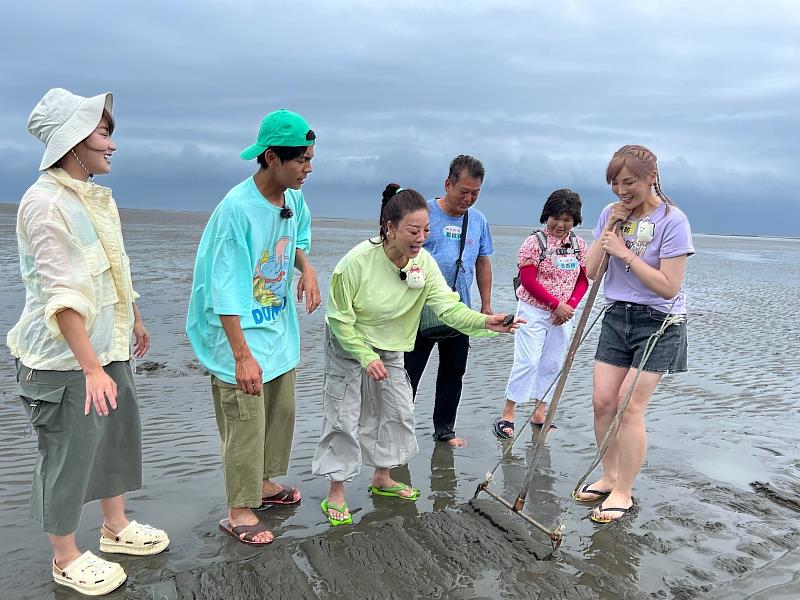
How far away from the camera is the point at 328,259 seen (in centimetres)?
2320

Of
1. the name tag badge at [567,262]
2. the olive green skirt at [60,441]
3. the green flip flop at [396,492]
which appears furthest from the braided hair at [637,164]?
the olive green skirt at [60,441]

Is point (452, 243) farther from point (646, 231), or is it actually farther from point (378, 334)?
point (646, 231)

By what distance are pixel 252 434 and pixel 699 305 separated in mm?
14173

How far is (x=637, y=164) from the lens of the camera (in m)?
3.88

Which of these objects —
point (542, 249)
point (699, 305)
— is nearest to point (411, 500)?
point (542, 249)

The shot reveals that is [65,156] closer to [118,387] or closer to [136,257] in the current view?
[118,387]

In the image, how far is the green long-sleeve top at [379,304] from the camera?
390 centimetres

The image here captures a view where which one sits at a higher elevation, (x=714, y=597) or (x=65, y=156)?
(x=65, y=156)

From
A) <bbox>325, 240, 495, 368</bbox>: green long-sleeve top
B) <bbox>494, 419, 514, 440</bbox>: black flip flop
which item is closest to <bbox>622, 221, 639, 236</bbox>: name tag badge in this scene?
<bbox>325, 240, 495, 368</bbox>: green long-sleeve top

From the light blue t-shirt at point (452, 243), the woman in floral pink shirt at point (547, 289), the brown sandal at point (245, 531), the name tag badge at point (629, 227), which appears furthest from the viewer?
the woman in floral pink shirt at point (547, 289)

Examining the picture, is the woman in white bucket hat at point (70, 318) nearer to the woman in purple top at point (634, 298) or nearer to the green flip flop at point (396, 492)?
the green flip flop at point (396, 492)

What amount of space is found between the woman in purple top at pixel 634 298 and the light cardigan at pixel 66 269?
2719mm

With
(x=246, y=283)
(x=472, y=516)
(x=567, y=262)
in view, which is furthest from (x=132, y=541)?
(x=567, y=262)

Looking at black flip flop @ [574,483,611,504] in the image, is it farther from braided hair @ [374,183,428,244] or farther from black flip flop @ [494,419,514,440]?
braided hair @ [374,183,428,244]
